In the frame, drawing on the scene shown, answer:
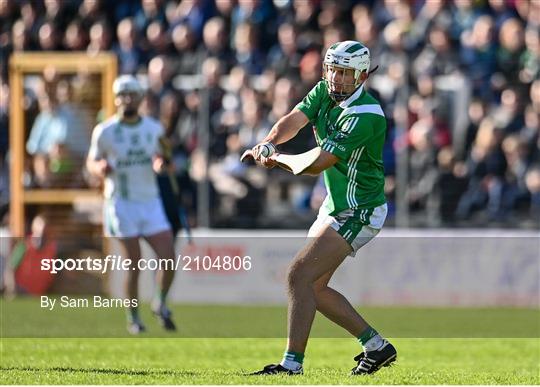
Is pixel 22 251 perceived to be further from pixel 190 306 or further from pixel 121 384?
pixel 121 384

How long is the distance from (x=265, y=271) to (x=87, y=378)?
9.06 metres

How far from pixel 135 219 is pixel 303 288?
523 centimetres

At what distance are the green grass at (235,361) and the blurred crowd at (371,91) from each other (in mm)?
4145

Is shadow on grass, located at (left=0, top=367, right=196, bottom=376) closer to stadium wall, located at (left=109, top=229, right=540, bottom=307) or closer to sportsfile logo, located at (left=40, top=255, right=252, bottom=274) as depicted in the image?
sportsfile logo, located at (left=40, top=255, right=252, bottom=274)

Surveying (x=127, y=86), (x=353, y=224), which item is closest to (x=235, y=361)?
(x=353, y=224)

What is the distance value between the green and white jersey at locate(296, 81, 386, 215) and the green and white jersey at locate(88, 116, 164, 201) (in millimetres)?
4837

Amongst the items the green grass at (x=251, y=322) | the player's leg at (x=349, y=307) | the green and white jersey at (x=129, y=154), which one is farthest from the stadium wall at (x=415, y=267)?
the player's leg at (x=349, y=307)

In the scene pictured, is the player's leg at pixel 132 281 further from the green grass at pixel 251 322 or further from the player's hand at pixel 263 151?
the player's hand at pixel 263 151

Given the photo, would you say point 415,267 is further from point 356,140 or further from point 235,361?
point 356,140

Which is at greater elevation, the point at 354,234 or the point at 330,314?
the point at 354,234

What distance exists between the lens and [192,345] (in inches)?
521

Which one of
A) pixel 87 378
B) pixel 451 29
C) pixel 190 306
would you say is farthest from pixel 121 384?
pixel 451 29

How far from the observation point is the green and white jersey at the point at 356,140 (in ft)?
30.6

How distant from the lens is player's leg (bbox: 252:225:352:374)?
9.42m
